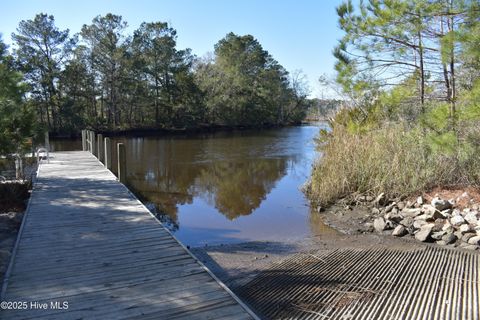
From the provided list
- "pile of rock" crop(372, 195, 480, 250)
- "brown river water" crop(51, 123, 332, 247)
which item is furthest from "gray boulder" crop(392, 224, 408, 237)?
"brown river water" crop(51, 123, 332, 247)

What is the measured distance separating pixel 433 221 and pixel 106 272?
5.59 metres

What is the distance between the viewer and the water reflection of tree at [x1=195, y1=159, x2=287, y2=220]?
1033 cm

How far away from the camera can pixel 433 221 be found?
277 inches

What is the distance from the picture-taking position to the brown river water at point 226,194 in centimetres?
793

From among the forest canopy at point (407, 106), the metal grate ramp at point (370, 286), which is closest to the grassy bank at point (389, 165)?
the forest canopy at point (407, 106)

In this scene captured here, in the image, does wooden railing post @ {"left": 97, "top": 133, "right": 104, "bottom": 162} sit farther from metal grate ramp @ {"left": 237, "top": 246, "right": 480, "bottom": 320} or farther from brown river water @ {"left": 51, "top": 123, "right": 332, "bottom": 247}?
metal grate ramp @ {"left": 237, "top": 246, "right": 480, "bottom": 320}

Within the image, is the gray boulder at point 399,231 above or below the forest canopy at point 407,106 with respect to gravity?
below

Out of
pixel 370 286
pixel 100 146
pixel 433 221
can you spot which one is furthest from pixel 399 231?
pixel 100 146

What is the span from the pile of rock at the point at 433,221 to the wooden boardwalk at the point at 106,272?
4.11m

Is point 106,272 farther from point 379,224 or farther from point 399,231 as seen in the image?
point 379,224

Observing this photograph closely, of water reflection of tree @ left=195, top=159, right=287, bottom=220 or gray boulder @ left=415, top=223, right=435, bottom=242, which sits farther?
water reflection of tree @ left=195, top=159, right=287, bottom=220

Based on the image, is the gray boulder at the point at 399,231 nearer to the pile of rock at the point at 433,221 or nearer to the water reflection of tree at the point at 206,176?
the pile of rock at the point at 433,221

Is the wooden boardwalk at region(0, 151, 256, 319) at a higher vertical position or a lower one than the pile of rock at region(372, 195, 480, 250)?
higher

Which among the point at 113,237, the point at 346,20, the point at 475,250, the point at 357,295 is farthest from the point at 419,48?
the point at 113,237
